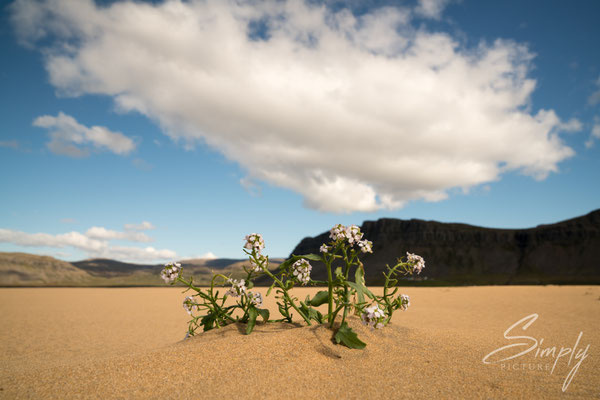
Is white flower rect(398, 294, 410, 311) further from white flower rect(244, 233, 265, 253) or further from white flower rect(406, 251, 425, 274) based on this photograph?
white flower rect(244, 233, 265, 253)

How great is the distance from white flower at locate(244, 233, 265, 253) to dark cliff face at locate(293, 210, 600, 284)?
236 feet

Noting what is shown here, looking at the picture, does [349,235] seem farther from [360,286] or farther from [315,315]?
[315,315]

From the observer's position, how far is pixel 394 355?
11.9ft

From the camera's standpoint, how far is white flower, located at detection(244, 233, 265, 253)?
3.84m

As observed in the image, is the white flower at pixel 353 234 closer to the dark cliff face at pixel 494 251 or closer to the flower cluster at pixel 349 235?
the flower cluster at pixel 349 235

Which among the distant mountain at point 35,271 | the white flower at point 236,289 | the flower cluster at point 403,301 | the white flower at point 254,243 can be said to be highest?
the white flower at point 254,243

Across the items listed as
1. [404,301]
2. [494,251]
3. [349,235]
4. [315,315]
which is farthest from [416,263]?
[494,251]

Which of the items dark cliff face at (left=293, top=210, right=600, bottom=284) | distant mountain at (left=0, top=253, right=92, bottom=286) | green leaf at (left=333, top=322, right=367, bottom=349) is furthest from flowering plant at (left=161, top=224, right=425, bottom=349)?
distant mountain at (left=0, top=253, right=92, bottom=286)

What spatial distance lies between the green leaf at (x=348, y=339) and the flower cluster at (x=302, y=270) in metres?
0.67

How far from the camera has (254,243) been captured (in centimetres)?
385

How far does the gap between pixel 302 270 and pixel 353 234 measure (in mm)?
759

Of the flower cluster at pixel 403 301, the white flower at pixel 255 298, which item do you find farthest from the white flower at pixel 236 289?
the flower cluster at pixel 403 301

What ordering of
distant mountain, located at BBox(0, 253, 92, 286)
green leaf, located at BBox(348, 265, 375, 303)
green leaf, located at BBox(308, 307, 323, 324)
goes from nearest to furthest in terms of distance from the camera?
1. green leaf, located at BBox(348, 265, 375, 303)
2. green leaf, located at BBox(308, 307, 323, 324)
3. distant mountain, located at BBox(0, 253, 92, 286)

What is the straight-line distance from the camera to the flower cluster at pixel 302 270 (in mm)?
3947
